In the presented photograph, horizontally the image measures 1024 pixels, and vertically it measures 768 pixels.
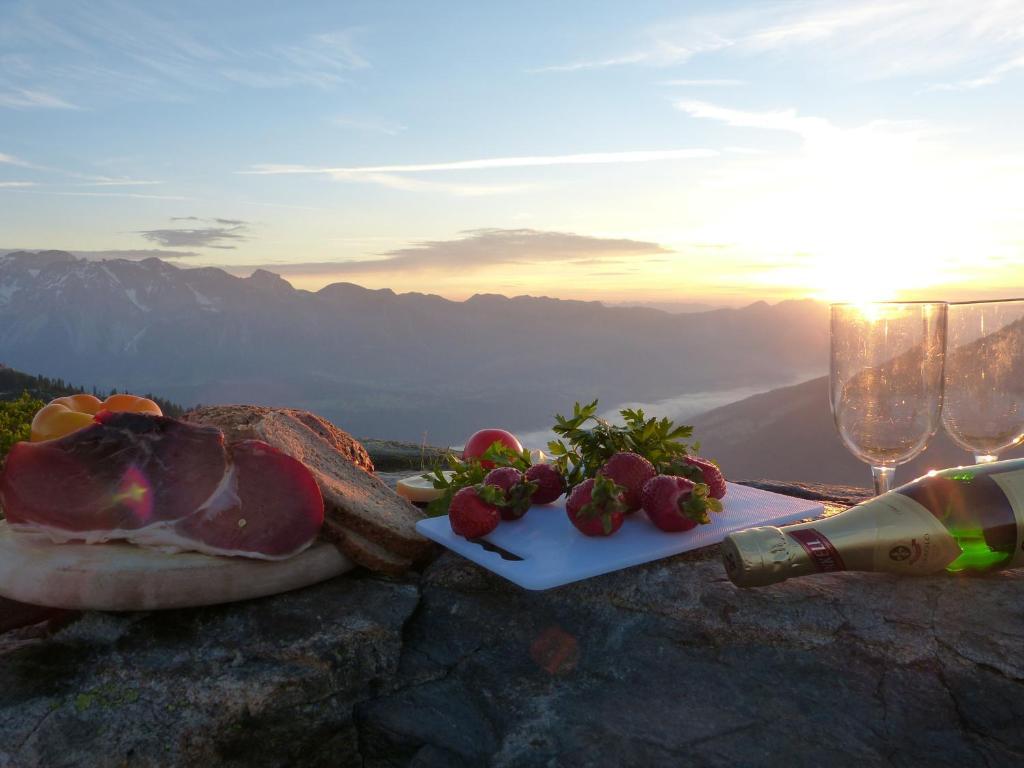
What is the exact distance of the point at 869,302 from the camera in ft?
7.39

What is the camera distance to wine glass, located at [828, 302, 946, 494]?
222 cm

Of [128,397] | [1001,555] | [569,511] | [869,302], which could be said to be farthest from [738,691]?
[128,397]

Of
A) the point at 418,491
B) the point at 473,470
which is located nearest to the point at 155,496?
the point at 473,470

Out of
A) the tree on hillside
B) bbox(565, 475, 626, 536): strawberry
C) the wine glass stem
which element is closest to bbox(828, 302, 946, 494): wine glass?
the wine glass stem

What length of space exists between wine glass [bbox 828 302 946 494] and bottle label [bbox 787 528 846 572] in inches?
20.1

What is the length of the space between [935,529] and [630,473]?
807 mm

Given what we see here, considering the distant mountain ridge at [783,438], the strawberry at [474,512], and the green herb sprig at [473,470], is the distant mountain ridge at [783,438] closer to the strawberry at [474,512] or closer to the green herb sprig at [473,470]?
the green herb sprig at [473,470]

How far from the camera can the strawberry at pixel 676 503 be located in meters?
2.19

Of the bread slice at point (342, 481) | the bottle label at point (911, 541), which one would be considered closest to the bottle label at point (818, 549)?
the bottle label at point (911, 541)

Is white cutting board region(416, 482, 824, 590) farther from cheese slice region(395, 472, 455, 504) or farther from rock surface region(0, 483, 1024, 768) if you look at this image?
cheese slice region(395, 472, 455, 504)

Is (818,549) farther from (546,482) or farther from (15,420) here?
(15,420)

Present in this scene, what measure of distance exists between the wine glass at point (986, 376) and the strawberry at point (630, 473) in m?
0.93

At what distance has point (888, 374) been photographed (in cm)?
226

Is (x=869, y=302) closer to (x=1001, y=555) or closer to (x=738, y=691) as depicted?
(x=1001, y=555)
